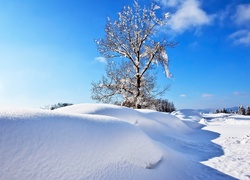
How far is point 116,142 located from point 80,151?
2.38ft

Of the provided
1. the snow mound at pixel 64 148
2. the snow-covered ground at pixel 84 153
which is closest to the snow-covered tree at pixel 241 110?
the snow-covered ground at pixel 84 153

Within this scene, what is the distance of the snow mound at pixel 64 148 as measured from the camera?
227 centimetres

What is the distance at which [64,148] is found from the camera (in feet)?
8.66

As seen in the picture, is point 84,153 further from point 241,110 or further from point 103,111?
point 241,110

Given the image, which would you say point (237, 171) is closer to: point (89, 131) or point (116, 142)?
point (116, 142)

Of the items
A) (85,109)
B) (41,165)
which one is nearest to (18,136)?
(41,165)

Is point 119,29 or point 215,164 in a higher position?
point 119,29

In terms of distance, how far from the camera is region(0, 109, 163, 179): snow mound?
7.45ft

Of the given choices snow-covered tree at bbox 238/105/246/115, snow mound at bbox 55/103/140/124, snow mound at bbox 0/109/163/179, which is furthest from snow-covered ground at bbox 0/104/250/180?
snow-covered tree at bbox 238/105/246/115

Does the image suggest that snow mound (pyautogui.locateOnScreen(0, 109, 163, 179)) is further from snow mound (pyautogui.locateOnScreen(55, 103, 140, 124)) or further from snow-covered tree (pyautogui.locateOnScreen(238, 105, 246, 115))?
snow-covered tree (pyautogui.locateOnScreen(238, 105, 246, 115))

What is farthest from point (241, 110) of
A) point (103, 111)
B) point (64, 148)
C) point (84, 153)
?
point (64, 148)

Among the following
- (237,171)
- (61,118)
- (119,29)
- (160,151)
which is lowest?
(237,171)

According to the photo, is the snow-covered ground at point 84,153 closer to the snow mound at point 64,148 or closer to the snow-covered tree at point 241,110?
the snow mound at point 64,148

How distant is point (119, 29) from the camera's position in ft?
53.3
